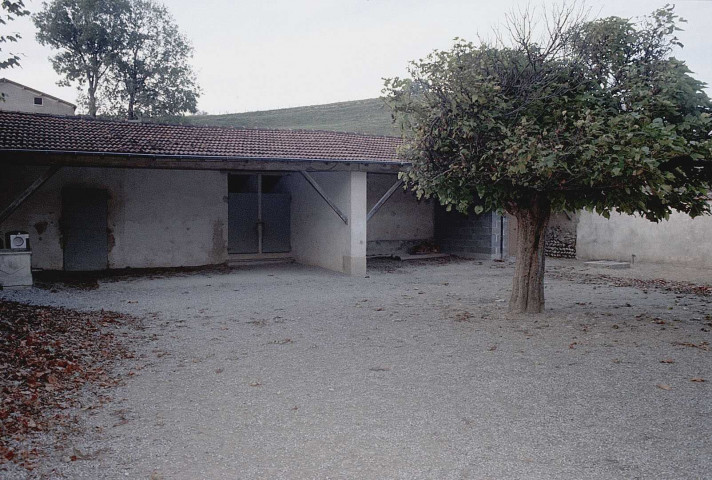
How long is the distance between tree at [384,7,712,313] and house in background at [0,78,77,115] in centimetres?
3091

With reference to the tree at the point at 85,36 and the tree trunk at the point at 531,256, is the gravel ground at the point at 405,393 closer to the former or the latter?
the tree trunk at the point at 531,256

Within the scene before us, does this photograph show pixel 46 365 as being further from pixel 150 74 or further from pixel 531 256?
pixel 150 74

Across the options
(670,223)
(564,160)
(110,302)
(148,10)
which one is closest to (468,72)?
(564,160)

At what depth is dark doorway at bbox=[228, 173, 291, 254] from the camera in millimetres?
16391

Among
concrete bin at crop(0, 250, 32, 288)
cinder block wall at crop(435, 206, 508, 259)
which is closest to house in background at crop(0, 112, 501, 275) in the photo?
concrete bin at crop(0, 250, 32, 288)

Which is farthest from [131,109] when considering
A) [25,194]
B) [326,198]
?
[25,194]

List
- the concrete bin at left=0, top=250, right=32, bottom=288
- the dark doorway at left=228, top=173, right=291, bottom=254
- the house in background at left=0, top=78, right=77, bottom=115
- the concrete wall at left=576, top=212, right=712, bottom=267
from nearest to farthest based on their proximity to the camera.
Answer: the concrete bin at left=0, top=250, right=32, bottom=288, the concrete wall at left=576, top=212, right=712, bottom=267, the dark doorway at left=228, top=173, right=291, bottom=254, the house in background at left=0, top=78, right=77, bottom=115

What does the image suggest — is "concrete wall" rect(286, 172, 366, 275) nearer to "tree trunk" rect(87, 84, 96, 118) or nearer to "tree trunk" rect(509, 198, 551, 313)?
"tree trunk" rect(509, 198, 551, 313)

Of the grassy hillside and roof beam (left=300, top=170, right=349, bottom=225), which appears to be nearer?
roof beam (left=300, top=170, right=349, bottom=225)

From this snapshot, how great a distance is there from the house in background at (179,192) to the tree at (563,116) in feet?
19.3

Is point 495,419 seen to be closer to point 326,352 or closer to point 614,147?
point 326,352

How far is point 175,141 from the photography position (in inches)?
523

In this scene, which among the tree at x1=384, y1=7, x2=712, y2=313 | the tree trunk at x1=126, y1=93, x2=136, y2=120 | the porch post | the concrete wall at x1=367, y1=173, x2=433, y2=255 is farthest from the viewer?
the tree trunk at x1=126, y1=93, x2=136, y2=120

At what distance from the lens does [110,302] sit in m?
10.2
